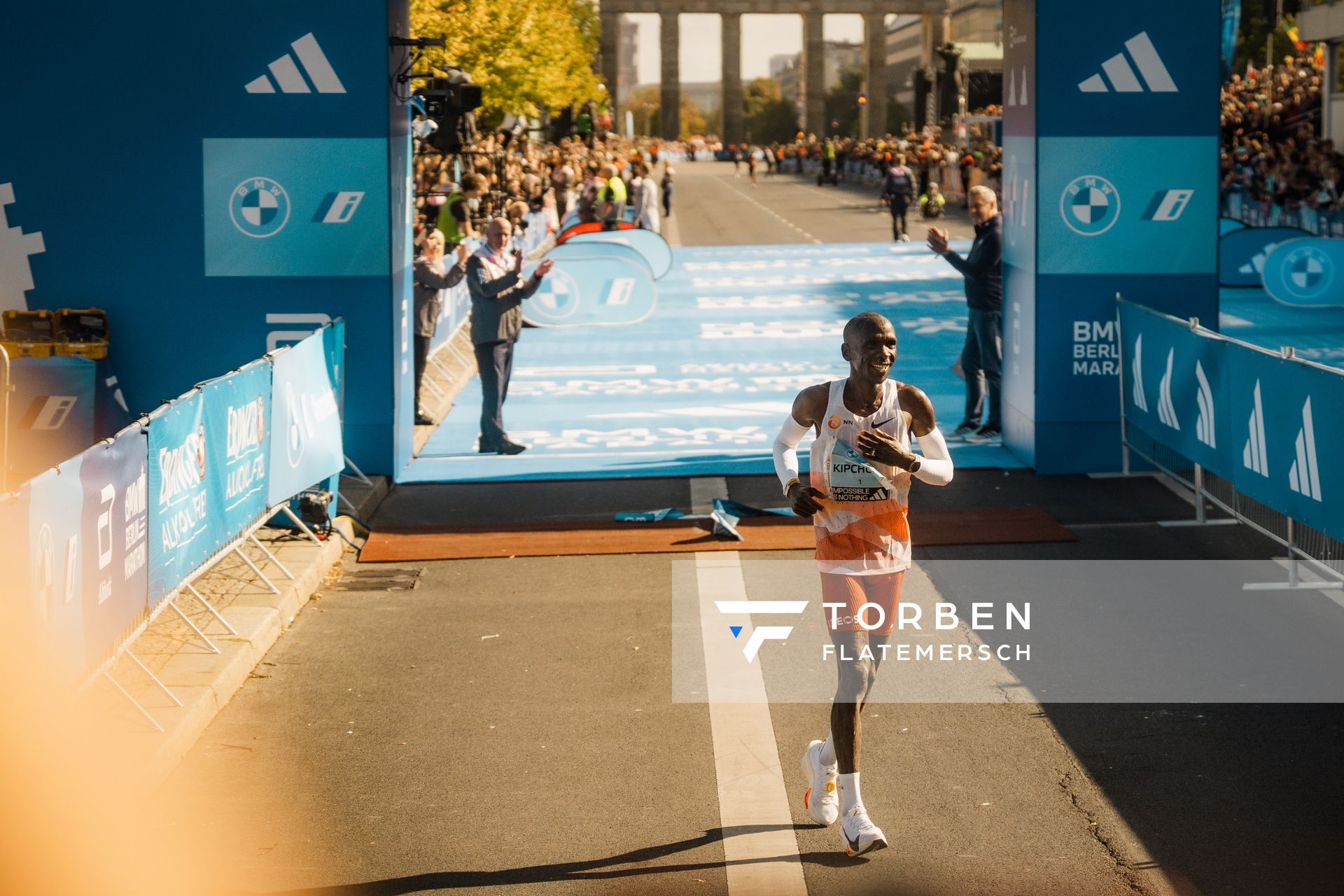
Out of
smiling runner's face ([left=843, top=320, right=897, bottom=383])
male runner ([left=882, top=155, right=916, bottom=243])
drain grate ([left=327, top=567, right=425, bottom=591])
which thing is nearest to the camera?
smiling runner's face ([left=843, top=320, right=897, bottom=383])

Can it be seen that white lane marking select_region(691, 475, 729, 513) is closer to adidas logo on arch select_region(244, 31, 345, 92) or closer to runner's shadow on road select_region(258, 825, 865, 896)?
adidas logo on arch select_region(244, 31, 345, 92)

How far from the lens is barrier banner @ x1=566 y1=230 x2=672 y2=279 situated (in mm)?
26766

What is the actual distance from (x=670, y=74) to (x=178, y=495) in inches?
5768

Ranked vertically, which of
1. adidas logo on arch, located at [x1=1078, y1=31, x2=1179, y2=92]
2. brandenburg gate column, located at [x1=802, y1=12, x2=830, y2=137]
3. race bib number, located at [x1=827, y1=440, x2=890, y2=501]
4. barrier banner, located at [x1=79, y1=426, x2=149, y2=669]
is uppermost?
brandenburg gate column, located at [x1=802, y1=12, x2=830, y2=137]

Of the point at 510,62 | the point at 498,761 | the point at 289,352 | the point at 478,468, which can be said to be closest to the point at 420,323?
the point at 478,468

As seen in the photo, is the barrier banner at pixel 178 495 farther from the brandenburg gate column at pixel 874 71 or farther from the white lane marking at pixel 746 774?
the brandenburg gate column at pixel 874 71

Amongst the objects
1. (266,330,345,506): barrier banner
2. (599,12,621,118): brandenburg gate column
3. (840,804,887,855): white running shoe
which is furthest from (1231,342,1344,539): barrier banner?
(599,12,621,118): brandenburg gate column

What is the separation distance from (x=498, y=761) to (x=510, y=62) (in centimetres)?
3275

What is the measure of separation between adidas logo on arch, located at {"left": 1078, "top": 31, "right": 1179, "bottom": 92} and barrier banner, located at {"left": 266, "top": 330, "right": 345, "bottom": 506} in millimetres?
6817

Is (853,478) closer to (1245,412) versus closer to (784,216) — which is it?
(1245,412)

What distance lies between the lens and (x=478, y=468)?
14609mm

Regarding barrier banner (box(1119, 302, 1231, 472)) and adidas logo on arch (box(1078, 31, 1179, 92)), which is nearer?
barrier banner (box(1119, 302, 1231, 472))

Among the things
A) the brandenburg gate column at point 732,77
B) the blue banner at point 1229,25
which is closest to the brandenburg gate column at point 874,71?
the brandenburg gate column at point 732,77

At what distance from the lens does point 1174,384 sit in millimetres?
11852
